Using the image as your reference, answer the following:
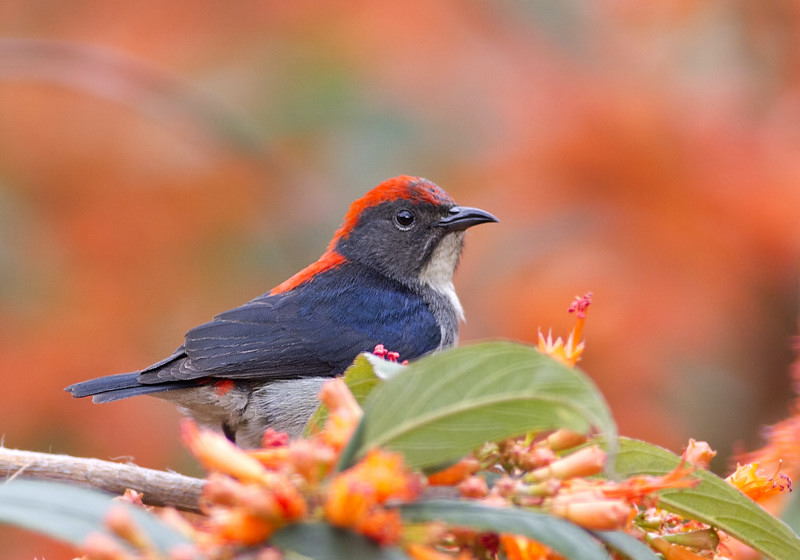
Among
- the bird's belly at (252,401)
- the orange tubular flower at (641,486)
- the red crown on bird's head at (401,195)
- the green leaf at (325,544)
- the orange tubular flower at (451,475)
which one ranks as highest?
the red crown on bird's head at (401,195)

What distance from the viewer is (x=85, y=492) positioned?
154 cm

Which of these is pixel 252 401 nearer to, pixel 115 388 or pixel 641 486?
pixel 115 388

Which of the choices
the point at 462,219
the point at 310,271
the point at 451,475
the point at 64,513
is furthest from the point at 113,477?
the point at 462,219

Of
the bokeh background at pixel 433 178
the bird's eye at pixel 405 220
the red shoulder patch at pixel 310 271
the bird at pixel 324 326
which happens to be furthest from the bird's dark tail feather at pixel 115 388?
the bokeh background at pixel 433 178

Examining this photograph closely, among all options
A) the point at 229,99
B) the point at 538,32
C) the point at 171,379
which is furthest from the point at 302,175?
the point at 171,379

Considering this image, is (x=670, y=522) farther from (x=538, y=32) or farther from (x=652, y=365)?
(x=538, y=32)

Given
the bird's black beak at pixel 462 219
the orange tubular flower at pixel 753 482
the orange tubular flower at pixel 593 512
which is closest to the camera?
the orange tubular flower at pixel 593 512

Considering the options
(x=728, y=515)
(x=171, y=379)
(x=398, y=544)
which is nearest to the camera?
(x=398, y=544)

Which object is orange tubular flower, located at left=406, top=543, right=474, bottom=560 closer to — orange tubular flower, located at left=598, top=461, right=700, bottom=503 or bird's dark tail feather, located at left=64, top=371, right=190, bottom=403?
orange tubular flower, located at left=598, top=461, right=700, bottom=503

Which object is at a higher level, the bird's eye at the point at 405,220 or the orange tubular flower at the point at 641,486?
→ the bird's eye at the point at 405,220

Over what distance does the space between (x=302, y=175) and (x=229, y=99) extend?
88cm

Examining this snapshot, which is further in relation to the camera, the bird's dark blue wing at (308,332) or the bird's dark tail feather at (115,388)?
the bird's dark blue wing at (308,332)

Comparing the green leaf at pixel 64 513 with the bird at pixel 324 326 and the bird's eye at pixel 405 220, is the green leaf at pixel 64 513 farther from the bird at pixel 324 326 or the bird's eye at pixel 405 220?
the bird's eye at pixel 405 220

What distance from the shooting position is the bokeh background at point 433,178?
6.84 meters
